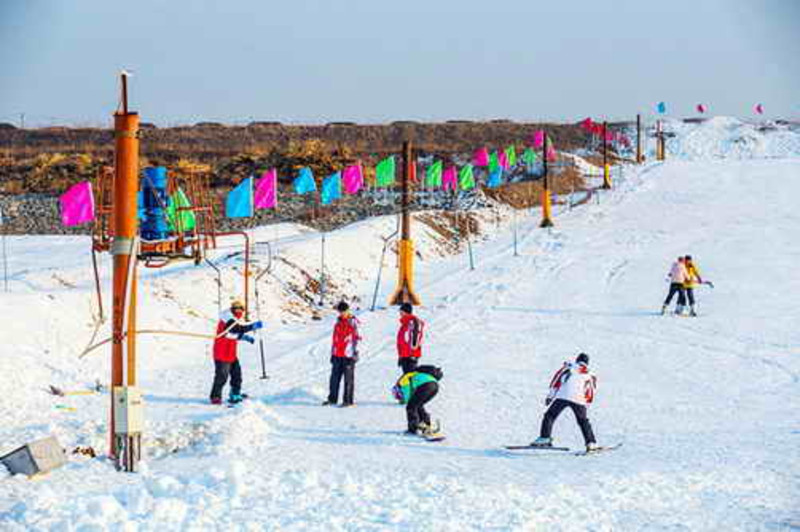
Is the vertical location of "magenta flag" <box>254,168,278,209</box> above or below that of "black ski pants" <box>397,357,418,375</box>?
above

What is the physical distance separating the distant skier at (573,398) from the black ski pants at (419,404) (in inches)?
57.2

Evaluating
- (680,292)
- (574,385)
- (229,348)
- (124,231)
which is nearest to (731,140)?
(680,292)

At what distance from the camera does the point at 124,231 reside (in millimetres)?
10797

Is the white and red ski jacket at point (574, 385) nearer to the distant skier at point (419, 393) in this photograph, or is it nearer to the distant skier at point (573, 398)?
the distant skier at point (573, 398)

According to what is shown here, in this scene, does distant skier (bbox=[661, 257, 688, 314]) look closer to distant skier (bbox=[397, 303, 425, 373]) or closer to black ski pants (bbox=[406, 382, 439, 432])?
distant skier (bbox=[397, 303, 425, 373])

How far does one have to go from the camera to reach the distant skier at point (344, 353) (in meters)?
14.1

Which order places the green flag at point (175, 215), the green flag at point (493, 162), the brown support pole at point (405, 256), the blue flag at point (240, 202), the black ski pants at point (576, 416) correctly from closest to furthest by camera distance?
the black ski pants at point (576, 416) → the green flag at point (175, 215) → the blue flag at point (240, 202) → the brown support pole at point (405, 256) → the green flag at point (493, 162)

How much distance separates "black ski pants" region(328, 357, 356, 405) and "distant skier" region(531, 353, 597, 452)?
3.56m

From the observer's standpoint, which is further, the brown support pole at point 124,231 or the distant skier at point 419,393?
the distant skier at point 419,393

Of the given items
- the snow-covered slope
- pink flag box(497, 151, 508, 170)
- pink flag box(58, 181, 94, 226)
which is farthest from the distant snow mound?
pink flag box(58, 181, 94, 226)

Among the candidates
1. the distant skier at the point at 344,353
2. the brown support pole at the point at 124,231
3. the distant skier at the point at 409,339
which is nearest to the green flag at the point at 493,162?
the distant skier at the point at 344,353

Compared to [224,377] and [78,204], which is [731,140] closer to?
[78,204]

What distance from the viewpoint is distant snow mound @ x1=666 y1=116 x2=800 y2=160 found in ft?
282

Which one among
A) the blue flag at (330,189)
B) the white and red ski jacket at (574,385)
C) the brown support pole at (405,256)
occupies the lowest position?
the white and red ski jacket at (574,385)
